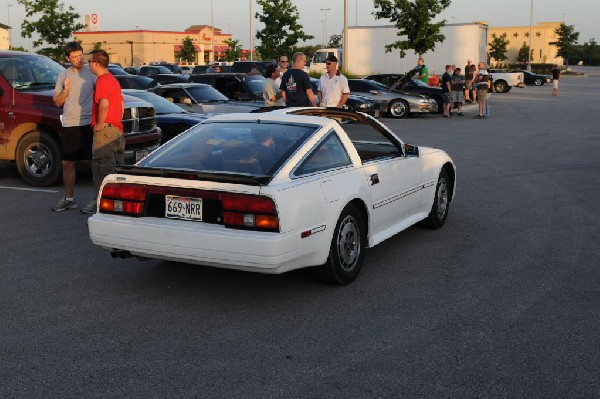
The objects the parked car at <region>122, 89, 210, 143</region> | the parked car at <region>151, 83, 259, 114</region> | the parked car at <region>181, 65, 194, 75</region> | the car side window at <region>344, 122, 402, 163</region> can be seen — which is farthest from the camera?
the parked car at <region>181, 65, 194, 75</region>

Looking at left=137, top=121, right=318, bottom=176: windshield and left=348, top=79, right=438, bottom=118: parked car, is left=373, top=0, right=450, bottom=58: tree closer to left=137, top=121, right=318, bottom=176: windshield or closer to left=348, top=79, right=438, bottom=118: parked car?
left=348, top=79, right=438, bottom=118: parked car

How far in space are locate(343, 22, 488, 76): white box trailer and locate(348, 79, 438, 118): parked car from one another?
53.4 ft

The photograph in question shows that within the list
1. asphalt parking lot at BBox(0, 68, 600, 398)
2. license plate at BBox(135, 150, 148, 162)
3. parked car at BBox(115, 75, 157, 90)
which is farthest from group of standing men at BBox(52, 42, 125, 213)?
parked car at BBox(115, 75, 157, 90)

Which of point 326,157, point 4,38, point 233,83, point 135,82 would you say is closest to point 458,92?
point 233,83

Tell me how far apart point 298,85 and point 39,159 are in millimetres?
3957

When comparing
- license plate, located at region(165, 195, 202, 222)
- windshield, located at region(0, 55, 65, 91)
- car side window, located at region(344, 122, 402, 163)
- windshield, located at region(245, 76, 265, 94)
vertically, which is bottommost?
license plate, located at region(165, 195, 202, 222)

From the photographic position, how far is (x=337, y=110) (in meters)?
7.19

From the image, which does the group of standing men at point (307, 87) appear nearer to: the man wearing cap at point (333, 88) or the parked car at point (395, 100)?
the man wearing cap at point (333, 88)

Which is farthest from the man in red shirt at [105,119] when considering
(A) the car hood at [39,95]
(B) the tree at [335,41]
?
(B) the tree at [335,41]

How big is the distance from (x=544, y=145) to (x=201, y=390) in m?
14.5

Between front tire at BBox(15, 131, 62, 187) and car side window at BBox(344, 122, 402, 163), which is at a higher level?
car side window at BBox(344, 122, 402, 163)

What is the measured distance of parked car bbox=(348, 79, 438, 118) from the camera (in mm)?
26734

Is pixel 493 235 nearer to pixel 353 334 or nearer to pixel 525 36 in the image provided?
pixel 353 334

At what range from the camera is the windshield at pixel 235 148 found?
584 cm
